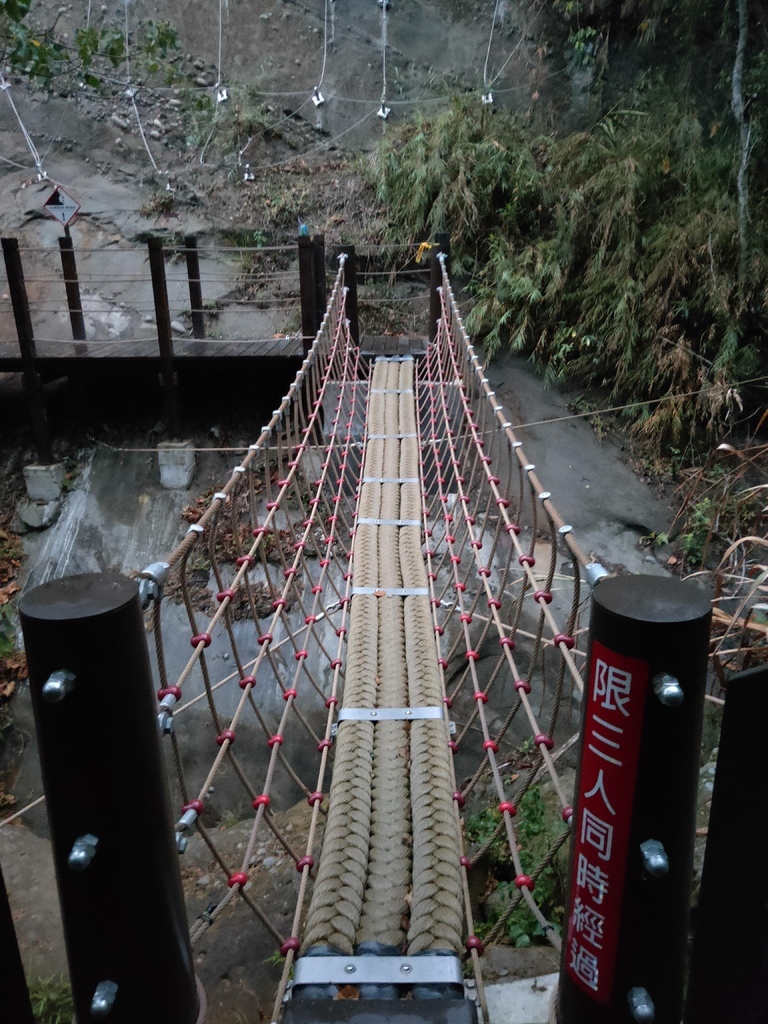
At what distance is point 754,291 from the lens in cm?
403

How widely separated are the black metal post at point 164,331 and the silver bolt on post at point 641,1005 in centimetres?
392

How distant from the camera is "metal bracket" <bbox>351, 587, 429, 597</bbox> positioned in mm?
1832

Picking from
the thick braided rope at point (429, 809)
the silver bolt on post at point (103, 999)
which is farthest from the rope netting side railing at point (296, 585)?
the silver bolt on post at point (103, 999)

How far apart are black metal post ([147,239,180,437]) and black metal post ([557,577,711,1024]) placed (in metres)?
3.85

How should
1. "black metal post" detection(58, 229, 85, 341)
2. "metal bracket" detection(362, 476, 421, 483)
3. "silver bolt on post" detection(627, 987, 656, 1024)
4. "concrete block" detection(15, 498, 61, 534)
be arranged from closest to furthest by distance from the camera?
"silver bolt on post" detection(627, 987, 656, 1024) → "metal bracket" detection(362, 476, 421, 483) → "concrete block" detection(15, 498, 61, 534) → "black metal post" detection(58, 229, 85, 341)

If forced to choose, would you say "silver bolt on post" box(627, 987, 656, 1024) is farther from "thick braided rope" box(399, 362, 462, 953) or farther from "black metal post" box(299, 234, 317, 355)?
"black metal post" box(299, 234, 317, 355)

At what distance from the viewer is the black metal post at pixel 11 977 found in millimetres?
412

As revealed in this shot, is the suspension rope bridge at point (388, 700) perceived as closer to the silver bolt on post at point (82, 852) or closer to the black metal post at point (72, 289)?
the silver bolt on post at point (82, 852)

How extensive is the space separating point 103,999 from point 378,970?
445 millimetres

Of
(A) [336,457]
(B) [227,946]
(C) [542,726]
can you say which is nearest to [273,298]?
(A) [336,457]

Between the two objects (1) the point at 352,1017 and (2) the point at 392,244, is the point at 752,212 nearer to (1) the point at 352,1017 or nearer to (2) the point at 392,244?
(2) the point at 392,244

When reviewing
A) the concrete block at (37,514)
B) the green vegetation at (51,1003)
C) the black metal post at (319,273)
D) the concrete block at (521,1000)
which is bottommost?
the green vegetation at (51,1003)

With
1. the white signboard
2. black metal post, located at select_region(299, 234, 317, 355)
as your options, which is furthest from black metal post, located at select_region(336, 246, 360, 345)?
the white signboard

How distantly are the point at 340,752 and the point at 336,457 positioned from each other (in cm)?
202
